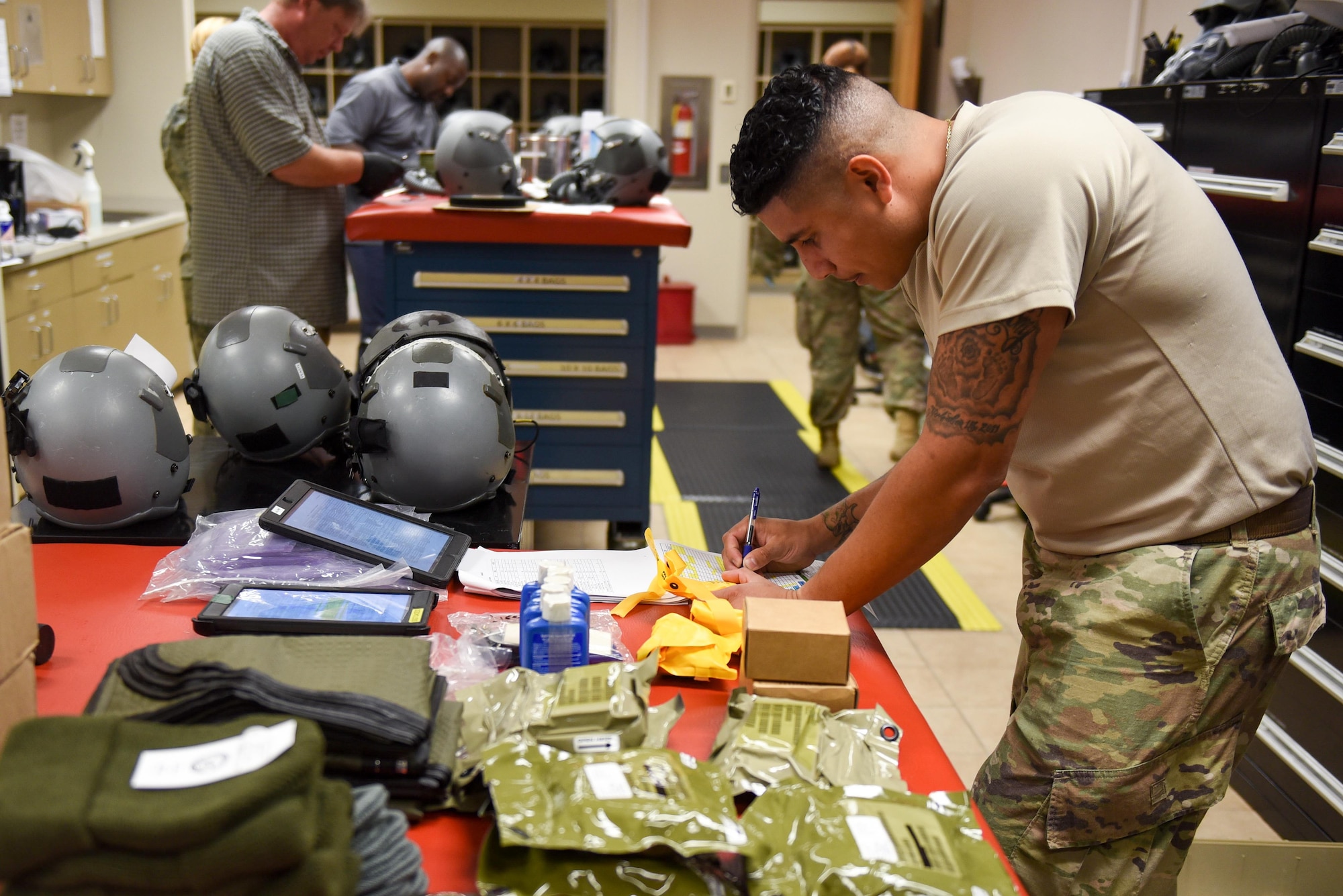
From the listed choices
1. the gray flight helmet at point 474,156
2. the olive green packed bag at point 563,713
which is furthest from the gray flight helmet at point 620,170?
the olive green packed bag at point 563,713

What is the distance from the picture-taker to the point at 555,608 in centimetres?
126

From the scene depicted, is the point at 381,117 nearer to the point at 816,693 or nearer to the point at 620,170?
the point at 620,170

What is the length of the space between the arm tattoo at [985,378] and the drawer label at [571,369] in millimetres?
2159

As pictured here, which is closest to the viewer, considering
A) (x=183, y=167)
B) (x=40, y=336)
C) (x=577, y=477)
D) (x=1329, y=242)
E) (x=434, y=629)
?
Answer: (x=434, y=629)

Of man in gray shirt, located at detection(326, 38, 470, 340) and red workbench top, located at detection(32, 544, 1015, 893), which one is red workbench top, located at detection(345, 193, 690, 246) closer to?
man in gray shirt, located at detection(326, 38, 470, 340)

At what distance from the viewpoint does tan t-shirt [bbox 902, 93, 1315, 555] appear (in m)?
1.21

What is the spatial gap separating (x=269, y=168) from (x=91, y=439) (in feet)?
5.93

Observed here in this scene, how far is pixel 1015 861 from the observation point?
1.49m

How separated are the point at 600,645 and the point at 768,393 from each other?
16.5ft

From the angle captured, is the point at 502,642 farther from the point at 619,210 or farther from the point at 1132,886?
the point at 619,210

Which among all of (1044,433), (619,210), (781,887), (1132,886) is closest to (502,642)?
(781,887)

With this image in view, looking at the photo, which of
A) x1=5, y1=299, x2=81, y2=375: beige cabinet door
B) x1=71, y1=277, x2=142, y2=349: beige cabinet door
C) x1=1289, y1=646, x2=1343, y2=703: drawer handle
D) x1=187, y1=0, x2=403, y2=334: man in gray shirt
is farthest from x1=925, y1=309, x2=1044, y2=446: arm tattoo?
x1=71, y1=277, x2=142, y2=349: beige cabinet door

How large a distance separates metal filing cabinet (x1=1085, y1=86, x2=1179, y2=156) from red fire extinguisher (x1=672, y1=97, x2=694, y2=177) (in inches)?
171

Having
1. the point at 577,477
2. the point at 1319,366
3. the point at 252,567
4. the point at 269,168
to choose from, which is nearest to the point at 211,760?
the point at 252,567
